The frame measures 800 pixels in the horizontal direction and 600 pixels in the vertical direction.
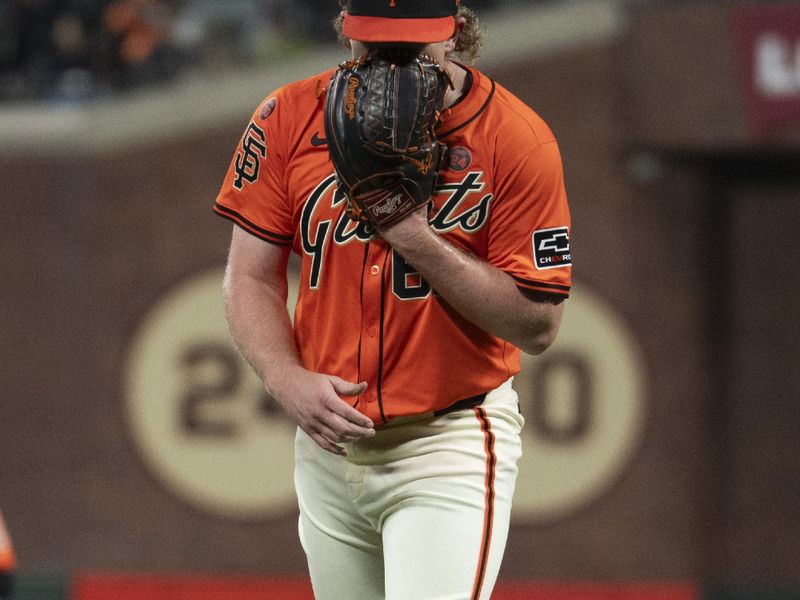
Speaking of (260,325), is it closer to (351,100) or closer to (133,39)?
(351,100)

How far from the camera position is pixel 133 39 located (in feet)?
24.6

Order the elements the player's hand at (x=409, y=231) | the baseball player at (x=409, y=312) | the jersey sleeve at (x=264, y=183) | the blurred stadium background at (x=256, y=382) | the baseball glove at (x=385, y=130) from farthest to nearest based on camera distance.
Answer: the blurred stadium background at (x=256, y=382), the jersey sleeve at (x=264, y=183), the baseball player at (x=409, y=312), the player's hand at (x=409, y=231), the baseball glove at (x=385, y=130)

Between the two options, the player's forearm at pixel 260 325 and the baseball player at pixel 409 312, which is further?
the player's forearm at pixel 260 325

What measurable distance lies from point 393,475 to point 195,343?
4.65 meters

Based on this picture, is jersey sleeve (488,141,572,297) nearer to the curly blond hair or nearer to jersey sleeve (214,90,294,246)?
the curly blond hair

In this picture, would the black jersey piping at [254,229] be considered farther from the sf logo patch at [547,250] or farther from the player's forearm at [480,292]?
the sf logo patch at [547,250]

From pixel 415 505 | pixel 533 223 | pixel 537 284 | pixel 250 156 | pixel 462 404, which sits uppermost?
pixel 250 156

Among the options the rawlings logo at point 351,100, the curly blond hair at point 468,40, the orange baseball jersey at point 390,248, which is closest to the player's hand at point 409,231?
the orange baseball jersey at point 390,248

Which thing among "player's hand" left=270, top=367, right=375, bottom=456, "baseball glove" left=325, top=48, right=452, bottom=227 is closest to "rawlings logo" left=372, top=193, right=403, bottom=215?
"baseball glove" left=325, top=48, right=452, bottom=227

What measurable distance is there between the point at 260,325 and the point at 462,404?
1.52 ft

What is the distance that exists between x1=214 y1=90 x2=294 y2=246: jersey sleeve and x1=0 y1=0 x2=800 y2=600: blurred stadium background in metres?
4.29


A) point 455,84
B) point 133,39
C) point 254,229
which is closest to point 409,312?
point 254,229

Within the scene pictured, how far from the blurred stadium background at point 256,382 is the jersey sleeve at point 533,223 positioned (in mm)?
4341

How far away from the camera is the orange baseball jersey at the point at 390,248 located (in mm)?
2471
